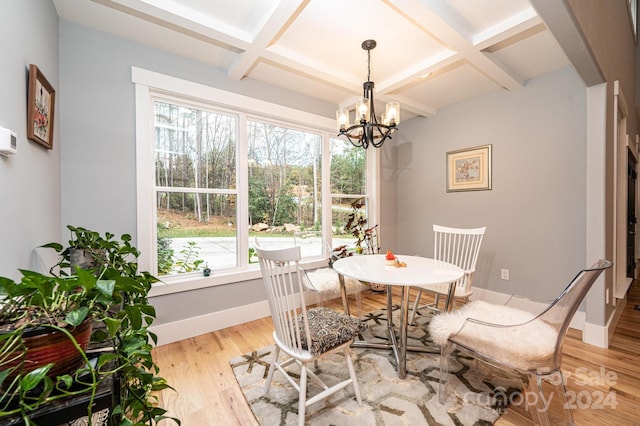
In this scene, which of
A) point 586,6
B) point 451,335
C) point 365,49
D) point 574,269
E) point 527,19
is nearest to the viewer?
point 451,335

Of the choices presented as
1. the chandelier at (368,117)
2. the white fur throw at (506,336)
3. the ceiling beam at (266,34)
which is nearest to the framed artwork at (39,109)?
the ceiling beam at (266,34)

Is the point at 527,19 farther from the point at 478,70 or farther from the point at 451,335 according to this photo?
the point at 451,335

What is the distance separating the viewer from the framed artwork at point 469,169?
325cm

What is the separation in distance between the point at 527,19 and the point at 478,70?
2.49 feet

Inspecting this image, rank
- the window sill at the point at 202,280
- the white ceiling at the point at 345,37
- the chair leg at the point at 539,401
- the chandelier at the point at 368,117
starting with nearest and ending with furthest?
the chair leg at the point at 539,401, the white ceiling at the point at 345,37, the chandelier at the point at 368,117, the window sill at the point at 202,280

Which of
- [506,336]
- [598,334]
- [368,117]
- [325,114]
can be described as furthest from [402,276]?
[325,114]

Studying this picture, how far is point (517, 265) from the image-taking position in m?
3.02

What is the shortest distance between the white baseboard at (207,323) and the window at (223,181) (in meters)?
0.32

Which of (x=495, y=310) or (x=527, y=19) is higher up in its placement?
(x=527, y=19)

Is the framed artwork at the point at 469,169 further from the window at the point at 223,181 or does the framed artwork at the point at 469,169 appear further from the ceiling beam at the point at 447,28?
the window at the point at 223,181

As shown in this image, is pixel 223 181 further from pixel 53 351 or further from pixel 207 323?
pixel 53 351

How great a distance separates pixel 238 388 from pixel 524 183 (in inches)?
134

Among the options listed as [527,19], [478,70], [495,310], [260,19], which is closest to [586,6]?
[527,19]

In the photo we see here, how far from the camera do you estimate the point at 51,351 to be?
526 millimetres
